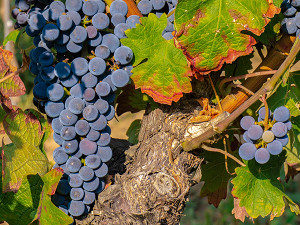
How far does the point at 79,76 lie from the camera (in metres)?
1.03

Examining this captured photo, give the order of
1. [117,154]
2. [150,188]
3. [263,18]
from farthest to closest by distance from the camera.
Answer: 1. [117,154]
2. [150,188]
3. [263,18]

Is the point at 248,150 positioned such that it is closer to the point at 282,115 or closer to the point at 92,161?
the point at 282,115

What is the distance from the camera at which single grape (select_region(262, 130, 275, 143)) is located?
90cm

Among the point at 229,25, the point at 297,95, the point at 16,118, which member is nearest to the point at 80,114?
the point at 16,118

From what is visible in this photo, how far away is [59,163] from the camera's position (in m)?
1.05

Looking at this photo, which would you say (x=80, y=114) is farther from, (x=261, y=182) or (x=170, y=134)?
(x=261, y=182)

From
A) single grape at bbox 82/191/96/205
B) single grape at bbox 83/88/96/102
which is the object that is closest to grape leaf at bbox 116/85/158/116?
single grape at bbox 83/88/96/102

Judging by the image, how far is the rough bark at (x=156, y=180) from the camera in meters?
1.03

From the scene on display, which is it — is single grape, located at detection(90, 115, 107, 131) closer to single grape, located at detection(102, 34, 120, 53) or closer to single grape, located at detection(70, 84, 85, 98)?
single grape, located at detection(70, 84, 85, 98)

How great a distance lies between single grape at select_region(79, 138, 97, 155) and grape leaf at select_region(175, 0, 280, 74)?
0.36 meters

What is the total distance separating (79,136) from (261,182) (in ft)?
1.80

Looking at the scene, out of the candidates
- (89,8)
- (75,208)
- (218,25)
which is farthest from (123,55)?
(75,208)

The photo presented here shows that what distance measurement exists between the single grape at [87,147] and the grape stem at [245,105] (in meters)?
0.26

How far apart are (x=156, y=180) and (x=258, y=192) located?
30cm
